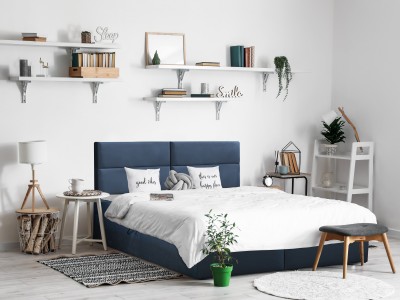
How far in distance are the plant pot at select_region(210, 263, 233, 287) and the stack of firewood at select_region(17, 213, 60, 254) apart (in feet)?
6.42

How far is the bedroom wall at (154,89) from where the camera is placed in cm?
699

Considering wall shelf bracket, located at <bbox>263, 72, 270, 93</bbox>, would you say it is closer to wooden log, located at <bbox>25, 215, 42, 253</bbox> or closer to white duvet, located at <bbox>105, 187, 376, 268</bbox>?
white duvet, located at <bbox>105, 187, 376, 268</bbox>

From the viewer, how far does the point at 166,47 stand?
25.2 ft

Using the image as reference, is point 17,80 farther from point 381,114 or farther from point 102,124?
point 381,114

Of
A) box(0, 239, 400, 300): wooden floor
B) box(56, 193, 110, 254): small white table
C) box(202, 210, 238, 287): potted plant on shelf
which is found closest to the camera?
box(0, 239, 400, 300): wooden floor

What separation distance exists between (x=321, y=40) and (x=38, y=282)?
471 cm

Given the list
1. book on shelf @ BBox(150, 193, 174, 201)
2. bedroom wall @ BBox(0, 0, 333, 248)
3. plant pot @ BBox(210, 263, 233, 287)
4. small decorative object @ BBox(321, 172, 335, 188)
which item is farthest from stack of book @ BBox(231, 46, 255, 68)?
plant pot @ BBox(210, 263, 233, 287)

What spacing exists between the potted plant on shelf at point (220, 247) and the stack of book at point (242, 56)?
2869mm

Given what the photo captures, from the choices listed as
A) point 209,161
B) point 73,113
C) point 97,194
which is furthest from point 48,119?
point 209,161

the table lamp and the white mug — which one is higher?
the table lamp

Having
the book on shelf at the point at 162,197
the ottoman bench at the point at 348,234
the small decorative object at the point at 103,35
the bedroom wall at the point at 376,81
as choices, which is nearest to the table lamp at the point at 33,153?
the book on shelf at the point at 162,197

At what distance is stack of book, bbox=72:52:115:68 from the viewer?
7.05 metres

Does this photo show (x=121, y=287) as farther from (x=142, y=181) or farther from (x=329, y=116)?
(x=329, y=116)

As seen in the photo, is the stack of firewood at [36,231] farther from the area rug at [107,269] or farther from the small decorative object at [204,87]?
the small decorative object at [204,87]
